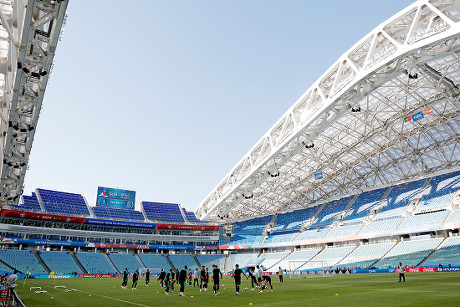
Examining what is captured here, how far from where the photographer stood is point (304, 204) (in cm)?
6844

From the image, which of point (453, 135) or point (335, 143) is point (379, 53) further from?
point (453, 135)

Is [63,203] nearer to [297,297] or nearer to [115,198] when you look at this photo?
[115,198]

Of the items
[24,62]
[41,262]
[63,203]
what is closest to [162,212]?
[63,203]

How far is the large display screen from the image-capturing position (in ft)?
241

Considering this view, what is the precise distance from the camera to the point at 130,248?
71.2 m

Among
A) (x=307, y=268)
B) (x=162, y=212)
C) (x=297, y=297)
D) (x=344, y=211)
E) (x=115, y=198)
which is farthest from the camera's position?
(x=162, y=212)

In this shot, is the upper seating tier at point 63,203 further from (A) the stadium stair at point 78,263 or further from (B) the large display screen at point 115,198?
(A) the stadium stair at point 78,263

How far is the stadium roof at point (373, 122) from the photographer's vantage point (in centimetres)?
2525

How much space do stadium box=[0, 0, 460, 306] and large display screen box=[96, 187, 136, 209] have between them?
0.32 m

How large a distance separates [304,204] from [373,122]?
107 ft

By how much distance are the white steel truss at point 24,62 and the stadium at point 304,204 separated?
0.25ft

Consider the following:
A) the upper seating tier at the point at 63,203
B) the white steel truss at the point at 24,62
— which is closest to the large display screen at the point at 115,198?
the upper seating tier at the point at 63,203

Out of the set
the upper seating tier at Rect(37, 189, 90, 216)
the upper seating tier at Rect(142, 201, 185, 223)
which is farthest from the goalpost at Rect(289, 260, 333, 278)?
the upper seating tier at Rect(37, 189, 90, 216)

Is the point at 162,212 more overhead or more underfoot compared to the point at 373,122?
more underfoot
